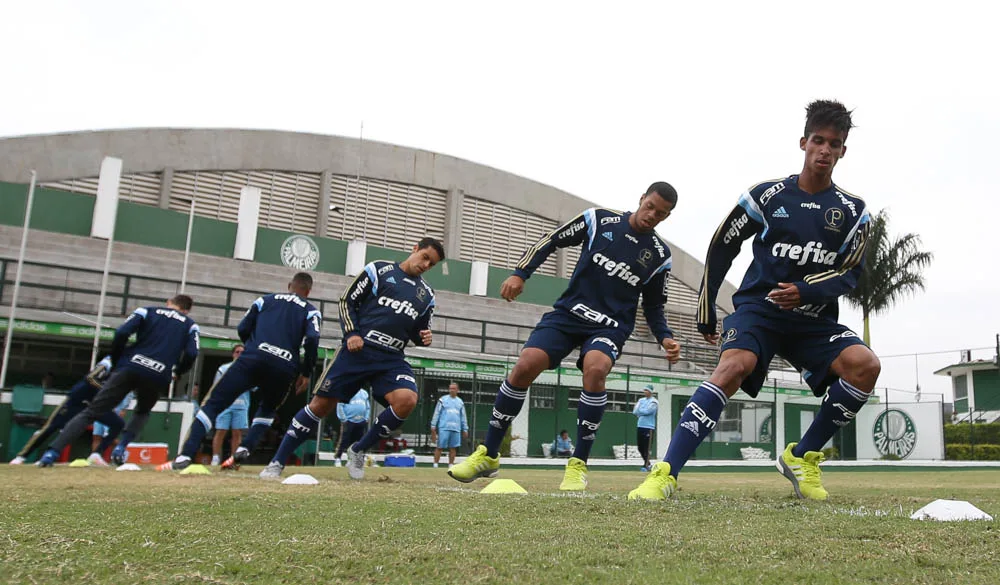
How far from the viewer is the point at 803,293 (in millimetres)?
4070

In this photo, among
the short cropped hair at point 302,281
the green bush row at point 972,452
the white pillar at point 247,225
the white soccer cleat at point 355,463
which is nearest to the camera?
the white soccer cleat at point 355,463

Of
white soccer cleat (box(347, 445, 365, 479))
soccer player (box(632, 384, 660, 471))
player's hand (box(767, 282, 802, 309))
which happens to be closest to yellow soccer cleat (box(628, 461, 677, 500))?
player's hand (box(767, 282, 802, 309))

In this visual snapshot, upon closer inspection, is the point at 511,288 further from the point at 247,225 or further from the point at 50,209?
the point at 50,209

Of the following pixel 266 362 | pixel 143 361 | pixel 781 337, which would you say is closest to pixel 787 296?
pixel 781 337

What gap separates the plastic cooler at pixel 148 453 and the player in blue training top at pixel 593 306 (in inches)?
315

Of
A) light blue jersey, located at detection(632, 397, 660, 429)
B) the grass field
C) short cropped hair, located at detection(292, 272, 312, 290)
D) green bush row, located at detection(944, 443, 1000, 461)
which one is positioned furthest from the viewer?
green bush row, located at detection(944, 443, 1000, 461)

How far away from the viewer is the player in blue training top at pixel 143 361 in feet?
27.5

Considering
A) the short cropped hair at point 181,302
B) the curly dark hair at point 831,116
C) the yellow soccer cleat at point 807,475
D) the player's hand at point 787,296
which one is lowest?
the yellow soccer cleat at point 807,475

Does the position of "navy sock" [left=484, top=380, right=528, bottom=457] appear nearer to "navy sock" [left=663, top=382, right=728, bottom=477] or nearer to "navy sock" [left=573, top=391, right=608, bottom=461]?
"navy sock" [left=573, top=391, right=608, bottom=461]

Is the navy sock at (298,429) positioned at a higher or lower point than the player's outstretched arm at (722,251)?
lower

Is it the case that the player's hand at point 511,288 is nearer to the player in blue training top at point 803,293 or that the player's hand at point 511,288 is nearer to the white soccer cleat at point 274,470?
the player in blue training top at point 803,293

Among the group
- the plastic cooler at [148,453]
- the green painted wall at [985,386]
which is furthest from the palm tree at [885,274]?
the plastic cooler at [148,453]

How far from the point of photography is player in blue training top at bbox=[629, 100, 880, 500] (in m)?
4.15

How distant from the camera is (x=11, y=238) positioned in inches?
974
